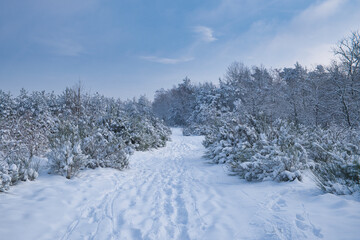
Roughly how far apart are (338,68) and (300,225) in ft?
49.2

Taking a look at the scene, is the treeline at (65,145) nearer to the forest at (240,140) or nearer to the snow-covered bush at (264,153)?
the forest at (240,140)

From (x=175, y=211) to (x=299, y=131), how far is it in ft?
19.0

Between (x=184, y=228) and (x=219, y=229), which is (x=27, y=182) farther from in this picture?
(x=219, y=229)

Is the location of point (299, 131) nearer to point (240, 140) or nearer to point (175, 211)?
point (240, 140)

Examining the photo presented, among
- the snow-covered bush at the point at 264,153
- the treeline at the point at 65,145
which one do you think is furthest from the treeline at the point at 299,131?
the treeline at the point at 65,145

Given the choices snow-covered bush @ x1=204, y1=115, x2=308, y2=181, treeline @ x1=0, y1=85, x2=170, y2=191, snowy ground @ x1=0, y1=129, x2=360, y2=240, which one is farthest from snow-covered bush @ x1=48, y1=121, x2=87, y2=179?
snow-covered bush @ x1=204, y1=115, x2=308, y2=181

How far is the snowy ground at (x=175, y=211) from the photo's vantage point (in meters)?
2.46

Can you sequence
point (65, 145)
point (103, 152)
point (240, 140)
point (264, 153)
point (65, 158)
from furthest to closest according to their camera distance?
point (240, 140), point (103, 152), point (264, 153), point (65, 145), point (65, 158)

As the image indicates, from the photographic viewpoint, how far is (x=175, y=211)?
3.24 meters

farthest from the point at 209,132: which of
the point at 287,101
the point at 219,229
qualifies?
the point at 287,101

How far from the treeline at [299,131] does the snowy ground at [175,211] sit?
462mm

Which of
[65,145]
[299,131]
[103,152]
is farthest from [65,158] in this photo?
[299,131]

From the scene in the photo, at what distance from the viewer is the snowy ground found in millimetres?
2455

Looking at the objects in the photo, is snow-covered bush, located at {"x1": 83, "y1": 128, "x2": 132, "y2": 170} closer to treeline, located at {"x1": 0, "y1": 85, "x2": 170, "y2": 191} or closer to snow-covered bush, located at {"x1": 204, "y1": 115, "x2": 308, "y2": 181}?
treeline, located at {"x1": 0, "y1": 85, "x2": 170, "y2": 191}
